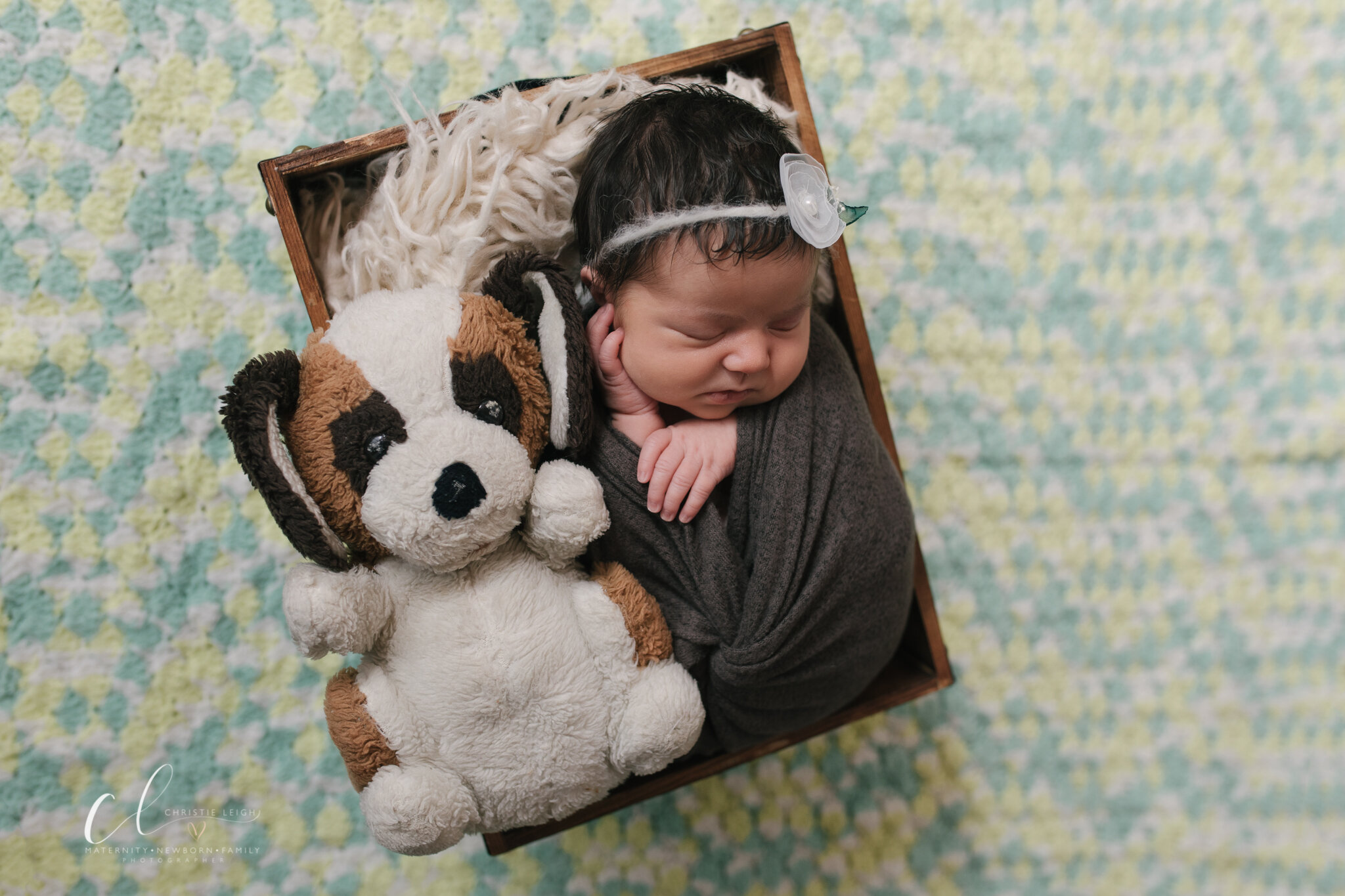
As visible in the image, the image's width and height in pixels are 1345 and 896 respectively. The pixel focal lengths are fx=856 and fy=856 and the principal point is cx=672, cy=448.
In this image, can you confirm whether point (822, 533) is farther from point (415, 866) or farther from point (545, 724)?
point (415, 866)

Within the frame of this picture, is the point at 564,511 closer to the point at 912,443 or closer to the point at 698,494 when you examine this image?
the point at 698,494

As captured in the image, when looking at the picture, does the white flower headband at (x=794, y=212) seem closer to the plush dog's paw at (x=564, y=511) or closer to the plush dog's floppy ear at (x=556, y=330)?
the plush dog's floppy ear at (x=556, y=330)

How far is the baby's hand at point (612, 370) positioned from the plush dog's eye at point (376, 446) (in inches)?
8.7

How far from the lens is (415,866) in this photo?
3.50 ft

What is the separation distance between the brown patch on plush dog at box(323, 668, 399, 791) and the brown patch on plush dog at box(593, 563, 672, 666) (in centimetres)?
22

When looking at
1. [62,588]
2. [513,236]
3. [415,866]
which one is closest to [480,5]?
[513,236]

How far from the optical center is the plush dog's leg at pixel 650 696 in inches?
28.8

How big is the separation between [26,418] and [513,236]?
64cm

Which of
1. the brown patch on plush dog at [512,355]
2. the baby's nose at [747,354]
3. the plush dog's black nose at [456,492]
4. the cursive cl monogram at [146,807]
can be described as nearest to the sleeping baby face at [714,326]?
the baby's nose at [747,354]

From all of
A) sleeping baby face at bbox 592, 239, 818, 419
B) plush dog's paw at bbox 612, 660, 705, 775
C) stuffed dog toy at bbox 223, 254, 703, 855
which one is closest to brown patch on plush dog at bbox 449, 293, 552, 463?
stuffed dog toy at bbox 223, 254, 703, 855

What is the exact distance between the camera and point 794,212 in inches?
28.2

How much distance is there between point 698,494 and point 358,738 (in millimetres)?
357

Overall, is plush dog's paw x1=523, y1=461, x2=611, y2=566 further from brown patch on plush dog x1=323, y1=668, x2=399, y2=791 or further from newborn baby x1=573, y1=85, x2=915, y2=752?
brown patch on plush dog x1=323, y1=668, x2=399, y2=791

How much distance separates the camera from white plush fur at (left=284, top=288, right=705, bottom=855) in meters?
0.66
